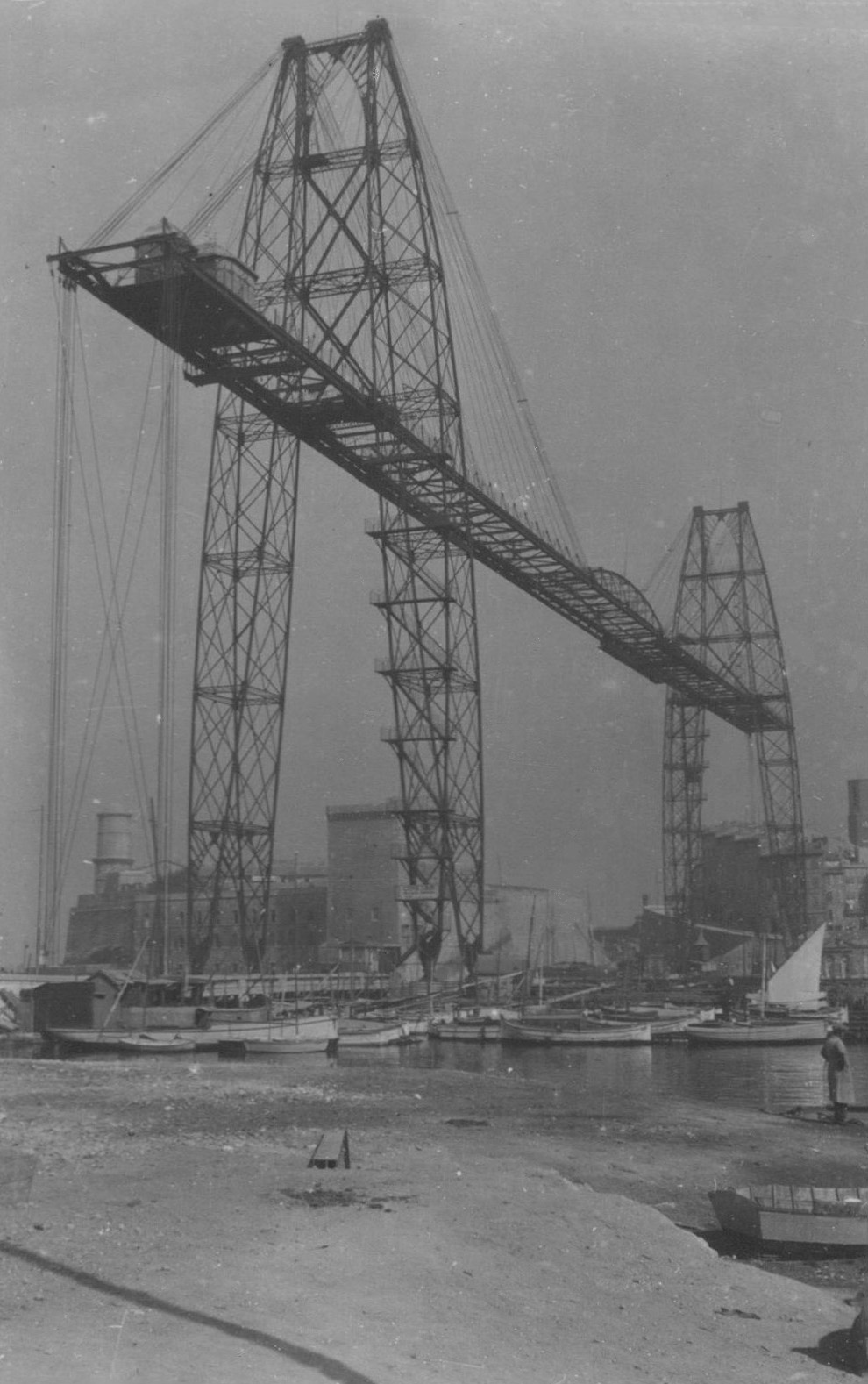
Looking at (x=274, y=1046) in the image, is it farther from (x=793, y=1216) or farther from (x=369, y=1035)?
(x=793, y=1216)

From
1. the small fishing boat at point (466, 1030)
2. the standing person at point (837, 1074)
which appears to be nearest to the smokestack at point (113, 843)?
the small fishing boat at point (466, 1030)

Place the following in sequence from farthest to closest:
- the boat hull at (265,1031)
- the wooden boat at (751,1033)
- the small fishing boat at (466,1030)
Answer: the wooden boat at (751,1033) → the small fishing boat at (466,1030) → the boat hull at (265,1031)

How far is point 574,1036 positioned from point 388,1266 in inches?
1291

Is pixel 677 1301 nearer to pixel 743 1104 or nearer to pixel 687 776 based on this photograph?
pixel 743 1104

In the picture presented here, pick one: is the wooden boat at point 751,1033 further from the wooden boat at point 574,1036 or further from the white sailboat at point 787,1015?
the wooden boat at point 574,1036

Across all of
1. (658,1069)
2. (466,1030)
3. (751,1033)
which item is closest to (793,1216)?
(658,1069)

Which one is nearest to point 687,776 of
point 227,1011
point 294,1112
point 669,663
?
point 669,663

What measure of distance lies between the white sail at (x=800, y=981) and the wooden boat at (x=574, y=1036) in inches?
261

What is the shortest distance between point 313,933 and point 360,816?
954 cm

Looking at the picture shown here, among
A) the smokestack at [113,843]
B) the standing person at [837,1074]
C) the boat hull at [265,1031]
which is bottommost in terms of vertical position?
the boat hull at [265,1031]

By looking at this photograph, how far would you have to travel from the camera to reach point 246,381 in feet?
118

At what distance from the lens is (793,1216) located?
10.3 m

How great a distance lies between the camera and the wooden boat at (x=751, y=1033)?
41.2 m

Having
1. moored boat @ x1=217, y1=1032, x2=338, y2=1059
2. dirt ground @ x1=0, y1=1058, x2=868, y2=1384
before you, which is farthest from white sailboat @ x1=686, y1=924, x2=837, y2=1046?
dirt ground @ x1=0, y1=1058, x2=868, y2=1384
